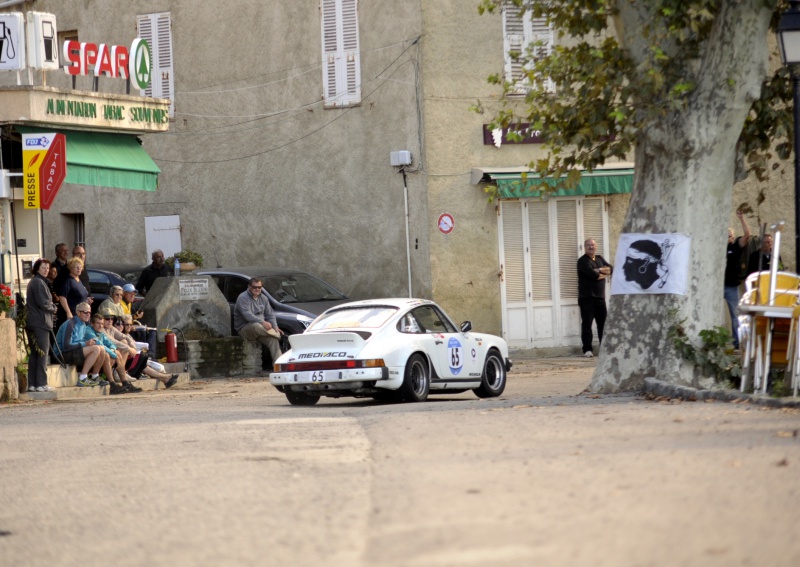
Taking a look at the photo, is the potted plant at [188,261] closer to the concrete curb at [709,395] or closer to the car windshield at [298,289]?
the car windshield at [298,289]

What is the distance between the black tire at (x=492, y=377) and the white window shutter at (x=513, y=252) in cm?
870

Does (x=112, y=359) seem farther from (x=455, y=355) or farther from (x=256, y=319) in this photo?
(x=455, y=355)

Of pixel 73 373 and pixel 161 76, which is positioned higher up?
pixel 161 76

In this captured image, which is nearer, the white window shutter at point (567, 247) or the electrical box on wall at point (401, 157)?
the electrical box on wall at point (401, 157)

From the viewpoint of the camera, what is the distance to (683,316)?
14867mm

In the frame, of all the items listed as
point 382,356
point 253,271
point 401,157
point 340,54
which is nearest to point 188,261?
point 253,271

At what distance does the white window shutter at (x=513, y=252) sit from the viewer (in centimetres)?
2655

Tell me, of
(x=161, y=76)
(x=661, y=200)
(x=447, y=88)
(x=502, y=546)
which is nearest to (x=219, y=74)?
(x=161, y=76)

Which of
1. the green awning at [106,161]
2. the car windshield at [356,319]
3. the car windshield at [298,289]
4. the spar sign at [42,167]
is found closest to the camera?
the car windshield at [356,319]

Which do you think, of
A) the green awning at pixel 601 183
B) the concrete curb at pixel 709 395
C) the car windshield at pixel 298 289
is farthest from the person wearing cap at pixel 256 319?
the concrete curb at pixel 709 395

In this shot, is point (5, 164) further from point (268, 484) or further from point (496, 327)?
point (268, 484)

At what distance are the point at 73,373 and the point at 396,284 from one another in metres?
8.64

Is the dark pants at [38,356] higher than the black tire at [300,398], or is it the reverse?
the dark pants at [38,356]

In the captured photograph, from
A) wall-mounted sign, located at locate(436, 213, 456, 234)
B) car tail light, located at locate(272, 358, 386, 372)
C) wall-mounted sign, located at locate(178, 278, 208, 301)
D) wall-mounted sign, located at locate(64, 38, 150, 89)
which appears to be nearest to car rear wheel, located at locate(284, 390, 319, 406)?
car tail light, located at locate(272, 358, 386, 372)
